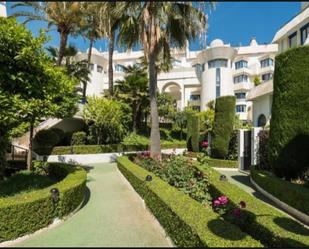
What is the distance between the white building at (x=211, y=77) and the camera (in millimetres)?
43625

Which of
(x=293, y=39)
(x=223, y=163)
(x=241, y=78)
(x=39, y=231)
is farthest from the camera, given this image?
(x=241, y=78)

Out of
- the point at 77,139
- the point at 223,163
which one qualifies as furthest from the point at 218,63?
the point at 223,163

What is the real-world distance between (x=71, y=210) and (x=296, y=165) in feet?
23.8

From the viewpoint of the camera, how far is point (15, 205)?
6.41 meters

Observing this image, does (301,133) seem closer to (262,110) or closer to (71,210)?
(71,210)

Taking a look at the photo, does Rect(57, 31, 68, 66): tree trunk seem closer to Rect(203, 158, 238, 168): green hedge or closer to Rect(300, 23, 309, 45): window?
Rect(203, 158, 238, 168): green hedge

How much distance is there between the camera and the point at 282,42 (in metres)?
24.0

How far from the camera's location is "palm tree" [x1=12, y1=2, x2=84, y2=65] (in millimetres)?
20531

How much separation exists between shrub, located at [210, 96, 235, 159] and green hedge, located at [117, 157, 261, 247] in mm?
11593

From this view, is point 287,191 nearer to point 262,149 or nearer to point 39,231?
point 262,149

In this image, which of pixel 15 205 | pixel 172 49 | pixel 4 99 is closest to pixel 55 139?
pixel 172 49

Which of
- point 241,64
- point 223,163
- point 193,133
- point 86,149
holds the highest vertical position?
point 241,64

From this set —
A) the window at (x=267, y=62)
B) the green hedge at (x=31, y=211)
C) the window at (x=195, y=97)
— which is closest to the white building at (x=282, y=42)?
the green hedge at (x=31, y=211)

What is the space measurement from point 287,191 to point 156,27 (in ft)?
34.0
